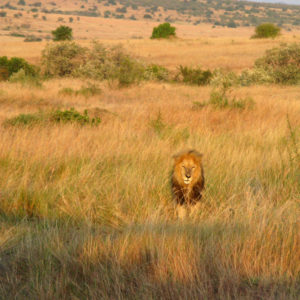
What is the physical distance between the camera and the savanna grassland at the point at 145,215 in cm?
251

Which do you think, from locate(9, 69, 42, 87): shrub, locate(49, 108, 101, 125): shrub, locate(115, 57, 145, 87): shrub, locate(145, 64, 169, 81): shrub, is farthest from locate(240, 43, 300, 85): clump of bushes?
locate(49, 108, 101, 125): shrub

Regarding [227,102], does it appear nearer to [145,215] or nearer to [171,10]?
[145,215]

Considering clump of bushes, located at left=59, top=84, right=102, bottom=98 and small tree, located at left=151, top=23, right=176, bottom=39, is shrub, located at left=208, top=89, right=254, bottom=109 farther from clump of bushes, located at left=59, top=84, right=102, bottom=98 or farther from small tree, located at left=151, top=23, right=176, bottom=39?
small tree, located at left=151, top=23, right=176, bottom=39

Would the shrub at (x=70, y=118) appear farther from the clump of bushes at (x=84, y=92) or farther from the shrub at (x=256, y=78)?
the shrub at (x=256, y=78)

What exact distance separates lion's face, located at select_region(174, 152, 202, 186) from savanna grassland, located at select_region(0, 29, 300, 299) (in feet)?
1.11

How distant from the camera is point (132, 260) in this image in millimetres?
2715

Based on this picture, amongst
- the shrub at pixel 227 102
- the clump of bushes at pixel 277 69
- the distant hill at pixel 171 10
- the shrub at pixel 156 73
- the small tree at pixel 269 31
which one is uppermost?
the shrub at pixel 227 102

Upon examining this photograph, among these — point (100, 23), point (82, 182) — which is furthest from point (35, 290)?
point (100, 23)

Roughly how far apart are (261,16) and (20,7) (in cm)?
7640

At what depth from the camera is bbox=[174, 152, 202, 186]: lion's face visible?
316 cm

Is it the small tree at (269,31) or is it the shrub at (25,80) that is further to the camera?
the small tree at (269,31)

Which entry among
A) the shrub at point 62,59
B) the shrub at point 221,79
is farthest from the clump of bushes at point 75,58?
the shrub at point 221,79

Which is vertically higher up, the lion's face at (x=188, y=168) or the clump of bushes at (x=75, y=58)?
the lion's face at (x=188, y=168)

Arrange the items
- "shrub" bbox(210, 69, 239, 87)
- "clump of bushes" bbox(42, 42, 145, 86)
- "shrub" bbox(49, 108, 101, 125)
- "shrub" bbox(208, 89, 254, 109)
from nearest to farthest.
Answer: "shrub" bbox(49, 108, 101, 125)
"shrub" bbox(208, 89, 254, 109)
"shrub" bbox(210, 69, 239, 87)
"clump of bushes" bbox(42, 42, 145, 86)
